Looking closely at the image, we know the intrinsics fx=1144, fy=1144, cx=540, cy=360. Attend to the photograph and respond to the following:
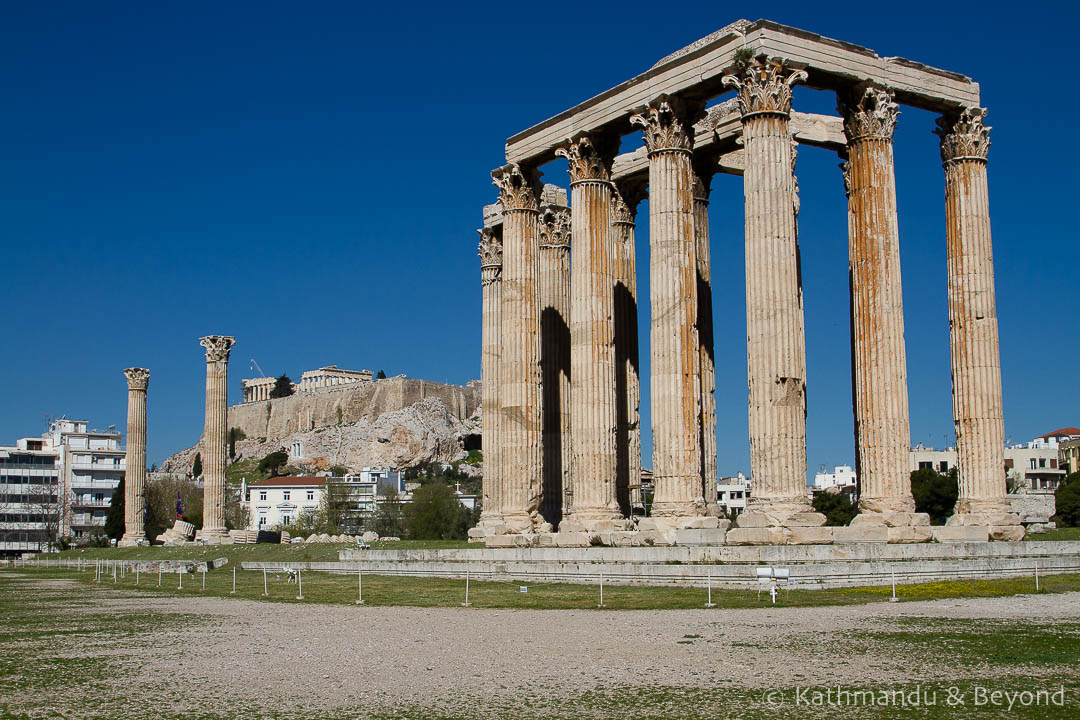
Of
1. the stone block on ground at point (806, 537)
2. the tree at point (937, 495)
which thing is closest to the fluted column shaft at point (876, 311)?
the stone block on ground at point (806, 537)

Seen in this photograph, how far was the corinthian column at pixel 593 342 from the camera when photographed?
37688 millimetres

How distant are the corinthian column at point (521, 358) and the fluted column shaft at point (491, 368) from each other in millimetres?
2748

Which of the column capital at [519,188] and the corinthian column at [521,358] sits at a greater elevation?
the column capital at [519,188]

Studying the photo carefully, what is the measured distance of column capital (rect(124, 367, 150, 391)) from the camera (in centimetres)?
8450

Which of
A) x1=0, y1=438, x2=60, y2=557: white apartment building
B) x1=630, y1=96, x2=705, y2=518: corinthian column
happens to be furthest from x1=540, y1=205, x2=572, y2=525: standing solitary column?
x1=0, y1=438, x2=60, y2=557: white apartment building

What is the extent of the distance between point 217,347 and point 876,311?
2157 inches

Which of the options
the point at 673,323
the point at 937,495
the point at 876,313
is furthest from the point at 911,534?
the point at 937,495

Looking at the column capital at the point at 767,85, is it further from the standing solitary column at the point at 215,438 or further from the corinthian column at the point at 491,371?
the standing solitary column at the point at 215,438

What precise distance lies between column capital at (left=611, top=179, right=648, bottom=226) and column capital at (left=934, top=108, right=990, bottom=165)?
12610 mm

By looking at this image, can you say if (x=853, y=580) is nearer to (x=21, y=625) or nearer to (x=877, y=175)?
(x=877, y=175)

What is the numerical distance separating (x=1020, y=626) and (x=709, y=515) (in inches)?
706

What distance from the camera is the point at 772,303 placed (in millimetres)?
31047

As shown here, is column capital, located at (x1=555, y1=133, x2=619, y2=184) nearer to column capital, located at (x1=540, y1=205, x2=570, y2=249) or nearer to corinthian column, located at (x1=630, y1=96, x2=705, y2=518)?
corinthian column, located at (x1=630, y1=96, x2=705, y2=518)

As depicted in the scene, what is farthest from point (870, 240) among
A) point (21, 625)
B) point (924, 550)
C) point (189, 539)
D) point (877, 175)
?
point (189, 539)
